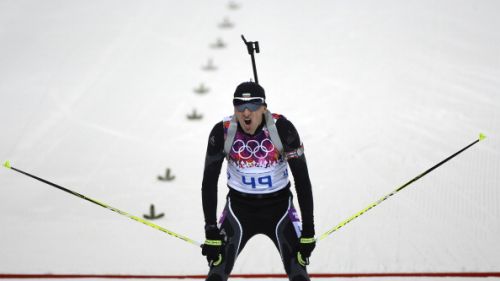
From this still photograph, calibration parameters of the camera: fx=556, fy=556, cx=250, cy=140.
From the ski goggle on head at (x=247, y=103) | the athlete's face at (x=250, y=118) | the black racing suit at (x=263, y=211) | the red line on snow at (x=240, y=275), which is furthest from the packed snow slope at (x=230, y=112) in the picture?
the ski goggle on head at (x=247, y=103)

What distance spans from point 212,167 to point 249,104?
1.52 ft

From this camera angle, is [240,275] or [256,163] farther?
[240,275]

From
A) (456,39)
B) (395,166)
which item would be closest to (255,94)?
(395,166)

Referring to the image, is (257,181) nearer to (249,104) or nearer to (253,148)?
(253,148)

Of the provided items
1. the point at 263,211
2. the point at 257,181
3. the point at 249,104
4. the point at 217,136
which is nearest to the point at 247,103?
the point at 249,104

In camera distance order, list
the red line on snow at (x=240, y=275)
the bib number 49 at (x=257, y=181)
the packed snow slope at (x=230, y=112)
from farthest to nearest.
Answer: the packed snow slope at (x=230, y=112) < the red line on snow at (x=240, y=275) < the bib number 49 at (x=257, y=181)

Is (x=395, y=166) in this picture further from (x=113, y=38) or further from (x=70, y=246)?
Result: (x=113, y=38)

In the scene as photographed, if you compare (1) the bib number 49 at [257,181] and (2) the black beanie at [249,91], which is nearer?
(2) the black beanie at [249,91]

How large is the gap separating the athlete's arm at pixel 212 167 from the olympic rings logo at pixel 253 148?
10cm

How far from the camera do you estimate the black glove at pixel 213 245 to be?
3250 millimetres

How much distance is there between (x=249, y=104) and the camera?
3078 millimetres

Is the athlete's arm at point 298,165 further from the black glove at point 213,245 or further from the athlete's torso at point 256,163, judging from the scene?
the black glove at point 213,245

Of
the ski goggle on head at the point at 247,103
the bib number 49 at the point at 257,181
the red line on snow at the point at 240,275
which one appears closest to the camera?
the ski goggle on head at the point at 247,103

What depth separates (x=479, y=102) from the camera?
8062mm
